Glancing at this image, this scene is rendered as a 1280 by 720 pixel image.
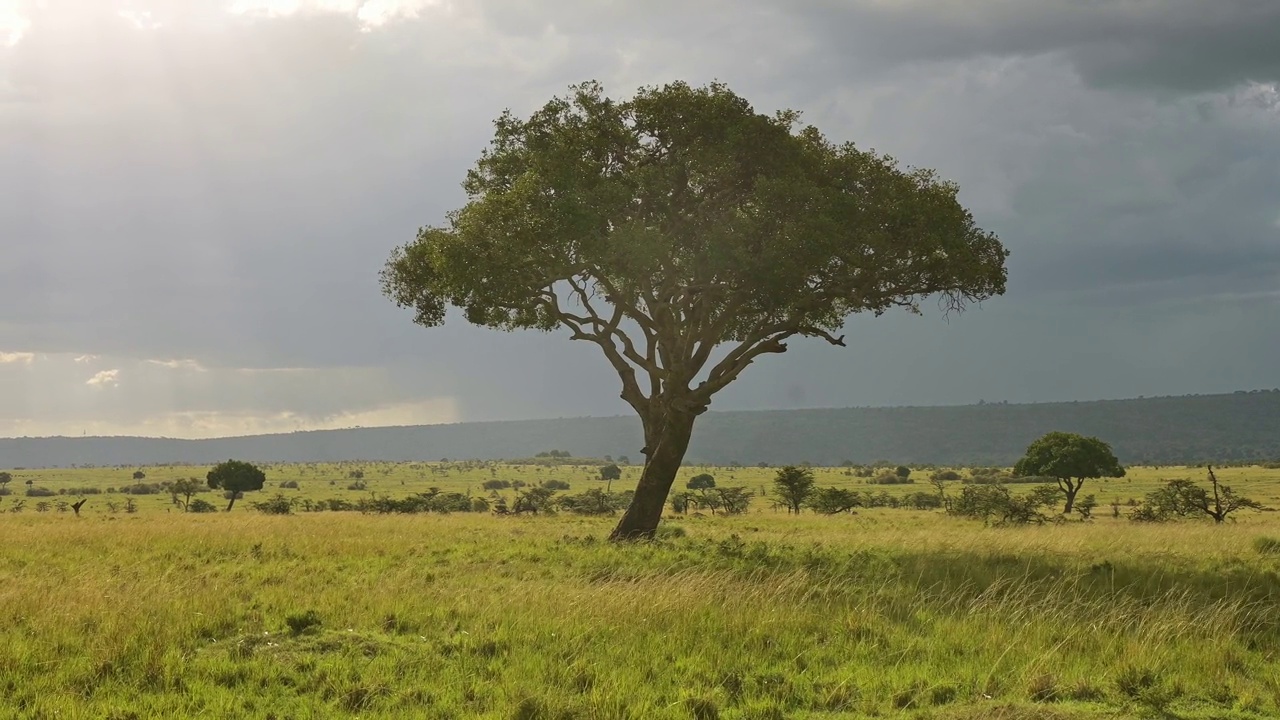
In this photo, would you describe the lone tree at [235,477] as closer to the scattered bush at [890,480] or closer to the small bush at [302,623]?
the small bush at [302,623]

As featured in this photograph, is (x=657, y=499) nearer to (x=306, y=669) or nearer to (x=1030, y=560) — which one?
(x=1030, y=560)

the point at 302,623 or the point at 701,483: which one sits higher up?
the point at 302,623

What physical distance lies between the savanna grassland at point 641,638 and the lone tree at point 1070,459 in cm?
4686

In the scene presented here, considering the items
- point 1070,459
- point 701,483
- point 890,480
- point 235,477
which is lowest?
point 890,480

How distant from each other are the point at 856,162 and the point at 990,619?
1728 centimetres

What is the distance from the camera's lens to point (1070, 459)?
209ft

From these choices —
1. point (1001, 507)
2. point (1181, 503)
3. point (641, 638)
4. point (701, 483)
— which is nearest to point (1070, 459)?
point (1181, 503)

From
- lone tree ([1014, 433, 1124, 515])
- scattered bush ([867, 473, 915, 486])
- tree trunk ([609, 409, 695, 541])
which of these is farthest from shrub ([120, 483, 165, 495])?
tree trunk ([609, 409, 695, 541])

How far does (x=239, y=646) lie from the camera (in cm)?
1105

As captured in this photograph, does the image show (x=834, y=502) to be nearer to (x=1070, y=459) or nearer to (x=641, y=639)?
(x=1070, y=459)

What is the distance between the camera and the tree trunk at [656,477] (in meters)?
25.9

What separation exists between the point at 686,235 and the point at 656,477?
24.8 ft

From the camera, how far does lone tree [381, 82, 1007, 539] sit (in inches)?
959

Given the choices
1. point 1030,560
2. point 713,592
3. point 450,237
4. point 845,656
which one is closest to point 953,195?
point 1030,560
